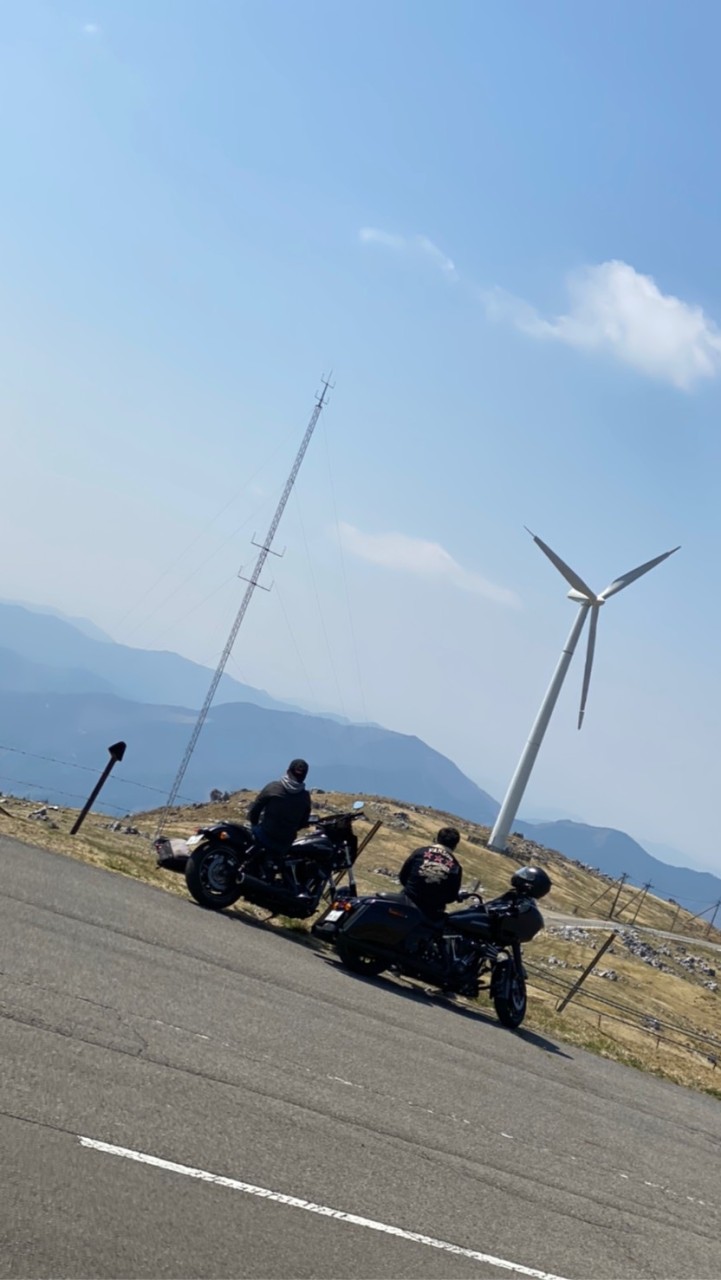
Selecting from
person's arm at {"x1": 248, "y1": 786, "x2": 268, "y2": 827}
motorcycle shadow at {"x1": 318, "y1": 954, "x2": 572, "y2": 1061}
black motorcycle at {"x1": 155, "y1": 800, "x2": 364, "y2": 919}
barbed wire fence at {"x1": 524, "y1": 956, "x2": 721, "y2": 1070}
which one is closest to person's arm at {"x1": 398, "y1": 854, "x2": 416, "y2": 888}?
black motorcycle at {"x1": 155, "y1": 800, "x2": 364, "y2": 919}

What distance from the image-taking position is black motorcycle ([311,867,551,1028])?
13.8 m

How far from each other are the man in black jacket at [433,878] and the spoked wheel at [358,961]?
83 cm

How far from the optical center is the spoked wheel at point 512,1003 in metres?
14.1

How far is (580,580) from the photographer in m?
68.1

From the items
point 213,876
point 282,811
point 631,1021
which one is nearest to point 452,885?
point 282,811

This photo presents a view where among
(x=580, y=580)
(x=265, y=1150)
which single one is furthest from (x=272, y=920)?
(x=580, y=580)

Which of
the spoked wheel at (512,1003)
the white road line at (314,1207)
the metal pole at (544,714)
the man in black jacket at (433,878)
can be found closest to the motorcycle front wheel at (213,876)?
the man in black jacket at (433,878)

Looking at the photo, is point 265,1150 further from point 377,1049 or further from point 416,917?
point 416,917

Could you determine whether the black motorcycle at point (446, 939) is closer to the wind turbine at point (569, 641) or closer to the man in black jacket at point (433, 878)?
the man in black jacket at point (433, 878)

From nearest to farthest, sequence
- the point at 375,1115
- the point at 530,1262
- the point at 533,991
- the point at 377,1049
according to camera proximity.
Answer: the point at 530,1262 < the point at 375,1115 < the point at 377,1049 < the point at 533,991

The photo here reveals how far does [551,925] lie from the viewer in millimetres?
43750

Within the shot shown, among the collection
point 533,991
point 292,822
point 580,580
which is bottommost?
point 533,991

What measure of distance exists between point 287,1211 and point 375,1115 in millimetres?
2208

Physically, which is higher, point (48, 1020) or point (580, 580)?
point (580, 580)
